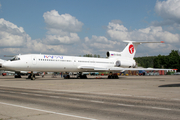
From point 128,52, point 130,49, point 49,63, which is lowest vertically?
point 49,63

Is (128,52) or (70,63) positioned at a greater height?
(128,52)

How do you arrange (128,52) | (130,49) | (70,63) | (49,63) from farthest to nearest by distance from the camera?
(130,49) → (128,52) → (70,63) → (49,63)

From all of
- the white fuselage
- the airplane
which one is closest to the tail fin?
the airplane

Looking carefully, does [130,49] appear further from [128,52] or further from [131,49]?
[128,52]

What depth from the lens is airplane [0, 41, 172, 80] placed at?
3341 cm

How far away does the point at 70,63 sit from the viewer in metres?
38.8

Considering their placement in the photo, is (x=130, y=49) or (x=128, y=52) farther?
(x=130, y=49)

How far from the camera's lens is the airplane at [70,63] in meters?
33.4

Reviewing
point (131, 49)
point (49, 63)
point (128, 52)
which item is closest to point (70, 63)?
point (49, 63)

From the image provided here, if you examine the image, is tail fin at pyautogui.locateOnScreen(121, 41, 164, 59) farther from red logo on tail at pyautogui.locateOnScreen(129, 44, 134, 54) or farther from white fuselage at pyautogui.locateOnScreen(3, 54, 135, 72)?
white fuselage at pyautogui.locateOnScreen(3, 54, 135, 72)

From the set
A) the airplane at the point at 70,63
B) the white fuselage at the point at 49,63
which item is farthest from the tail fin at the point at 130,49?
the white fuselage at the point at 49,63

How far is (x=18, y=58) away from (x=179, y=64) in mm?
109826

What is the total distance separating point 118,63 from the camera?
153 ft

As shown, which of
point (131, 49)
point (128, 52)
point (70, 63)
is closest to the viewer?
point (70, 63)
